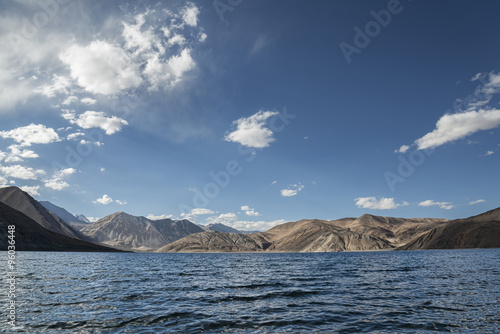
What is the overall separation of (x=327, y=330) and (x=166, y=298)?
52.3 ft

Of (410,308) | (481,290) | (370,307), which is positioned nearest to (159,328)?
(370,307)

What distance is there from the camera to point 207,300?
24938mm

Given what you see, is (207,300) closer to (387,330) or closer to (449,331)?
(387,330)

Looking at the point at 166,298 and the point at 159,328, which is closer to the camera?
the point at 159,328

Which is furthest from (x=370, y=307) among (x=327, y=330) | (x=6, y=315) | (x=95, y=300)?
(x=6, y=315)

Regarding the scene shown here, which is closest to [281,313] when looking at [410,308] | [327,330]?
[327,330]

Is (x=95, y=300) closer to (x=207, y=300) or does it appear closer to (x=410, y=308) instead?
(x=207, y=300)

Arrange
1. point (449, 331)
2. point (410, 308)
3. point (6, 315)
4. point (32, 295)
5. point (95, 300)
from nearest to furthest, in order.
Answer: point (449, 331), point (6, 315), point (410, 308), point (95, 300), point (32, 295)

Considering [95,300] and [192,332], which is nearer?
[192,332]

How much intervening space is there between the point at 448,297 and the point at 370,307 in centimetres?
888

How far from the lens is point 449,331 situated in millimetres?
15531

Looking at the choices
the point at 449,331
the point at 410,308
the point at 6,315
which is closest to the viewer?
the point at 449,331

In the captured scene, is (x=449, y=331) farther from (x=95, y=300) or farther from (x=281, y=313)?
(x=95, y=300)

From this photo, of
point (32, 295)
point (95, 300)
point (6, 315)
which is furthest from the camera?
point (32, 295)
